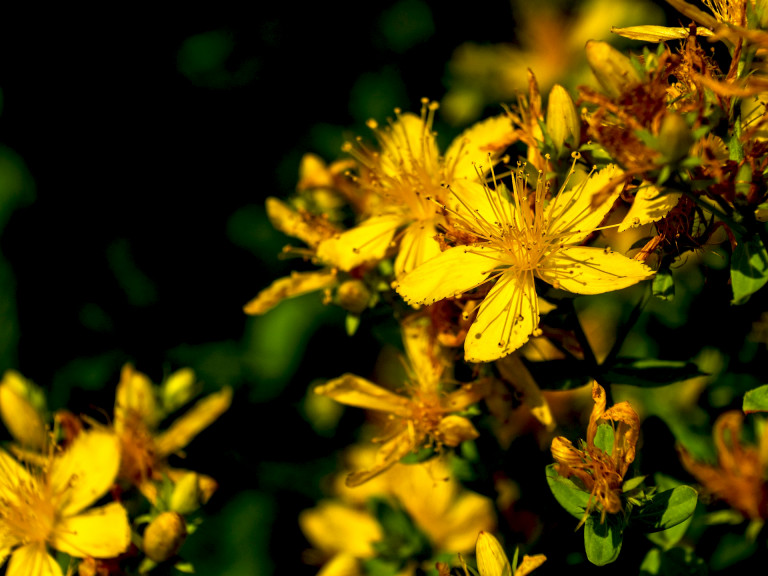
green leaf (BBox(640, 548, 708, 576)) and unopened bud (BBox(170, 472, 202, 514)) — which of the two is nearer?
green leaf (BBox(640, 548, 708, 576))

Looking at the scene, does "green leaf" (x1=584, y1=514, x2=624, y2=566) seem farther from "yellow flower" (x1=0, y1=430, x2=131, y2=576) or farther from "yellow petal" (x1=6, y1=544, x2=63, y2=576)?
"yellow petal" (x1=6, y1=544, x2=63, y2=576)

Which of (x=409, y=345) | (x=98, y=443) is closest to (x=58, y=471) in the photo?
(x=98, y=443)

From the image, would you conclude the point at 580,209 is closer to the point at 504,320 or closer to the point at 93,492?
the point at 504,320

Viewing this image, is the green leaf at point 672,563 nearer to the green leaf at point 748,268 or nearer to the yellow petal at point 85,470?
the green leaf at point 748,268

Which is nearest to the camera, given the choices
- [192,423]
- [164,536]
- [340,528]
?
[164,536]

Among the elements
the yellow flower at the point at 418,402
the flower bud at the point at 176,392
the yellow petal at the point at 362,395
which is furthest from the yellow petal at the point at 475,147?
the flower bud at the point at 176,392

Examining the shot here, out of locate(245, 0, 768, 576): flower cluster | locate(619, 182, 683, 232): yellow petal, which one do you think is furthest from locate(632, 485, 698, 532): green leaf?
locate(619, 182, 683, 232): yellow petal

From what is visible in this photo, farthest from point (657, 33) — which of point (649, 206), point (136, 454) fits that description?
point (136, 454)
